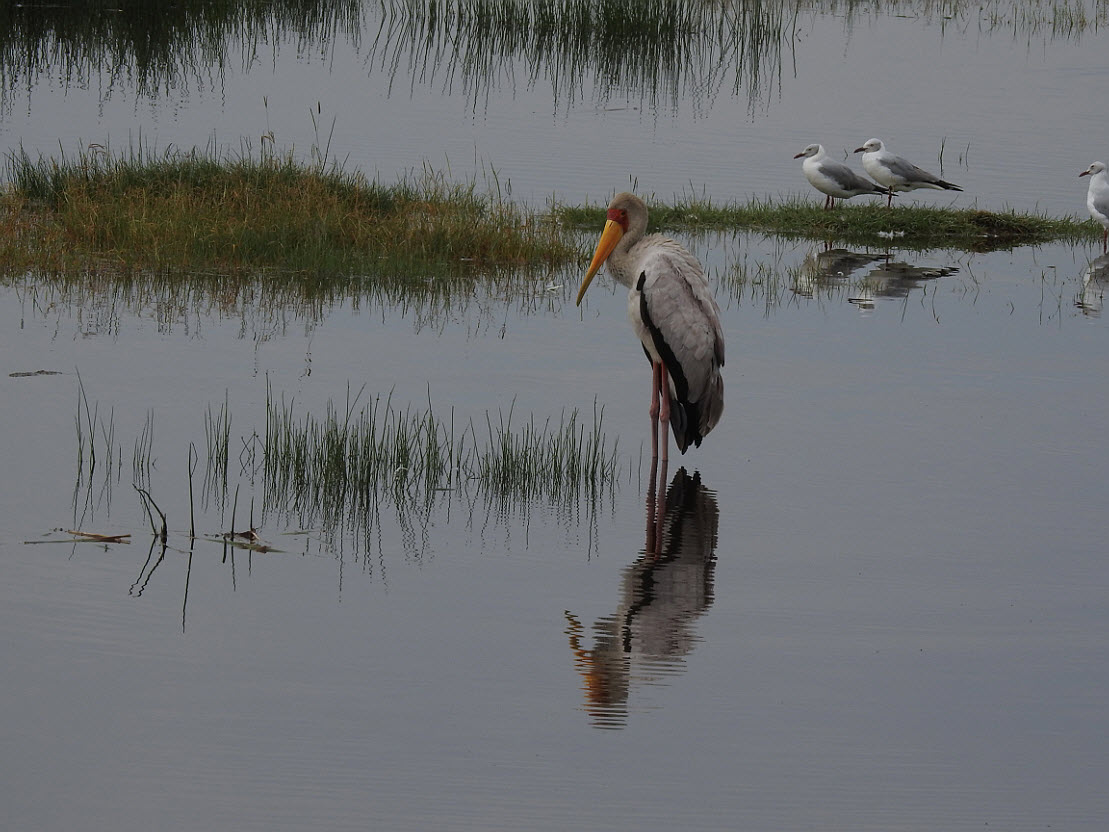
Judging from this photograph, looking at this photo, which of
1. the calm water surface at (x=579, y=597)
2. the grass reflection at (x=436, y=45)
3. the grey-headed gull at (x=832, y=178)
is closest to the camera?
the calm water surface at (x=579, y=597)

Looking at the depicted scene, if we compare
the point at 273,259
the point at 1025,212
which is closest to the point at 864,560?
the point at 273,259

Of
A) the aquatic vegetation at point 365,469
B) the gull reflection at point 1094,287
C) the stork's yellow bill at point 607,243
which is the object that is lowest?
the gull reflection at point 1094,287

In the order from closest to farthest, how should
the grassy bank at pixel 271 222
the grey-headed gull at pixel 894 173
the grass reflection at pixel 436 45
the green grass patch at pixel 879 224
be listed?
1. the grassy bank at pixel 271 222
2. the green grass patch at pixel 879 224
3. the grey-headed gull at pixel 894 173
4. the grass reflection at pixel 436 45

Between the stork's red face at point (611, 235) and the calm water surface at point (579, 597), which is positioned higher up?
the stork's red face at point (611, 235)

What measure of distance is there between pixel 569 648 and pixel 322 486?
6.30 feet

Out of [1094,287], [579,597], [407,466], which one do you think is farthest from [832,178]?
[579,597]

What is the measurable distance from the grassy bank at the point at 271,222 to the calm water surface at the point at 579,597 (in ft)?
2.82

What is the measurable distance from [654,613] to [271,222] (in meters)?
7.11

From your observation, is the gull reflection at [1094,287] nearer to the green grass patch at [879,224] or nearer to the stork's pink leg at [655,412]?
the green grass patch at [879,224]

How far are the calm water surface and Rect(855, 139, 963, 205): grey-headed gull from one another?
4863 mm

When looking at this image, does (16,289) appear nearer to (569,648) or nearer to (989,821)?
(569,648)

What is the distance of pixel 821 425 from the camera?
364 inches

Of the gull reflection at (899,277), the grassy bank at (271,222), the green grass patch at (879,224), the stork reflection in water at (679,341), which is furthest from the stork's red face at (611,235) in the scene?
the green grass patch at (879,224)

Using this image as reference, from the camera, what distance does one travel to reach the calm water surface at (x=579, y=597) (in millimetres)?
5059
